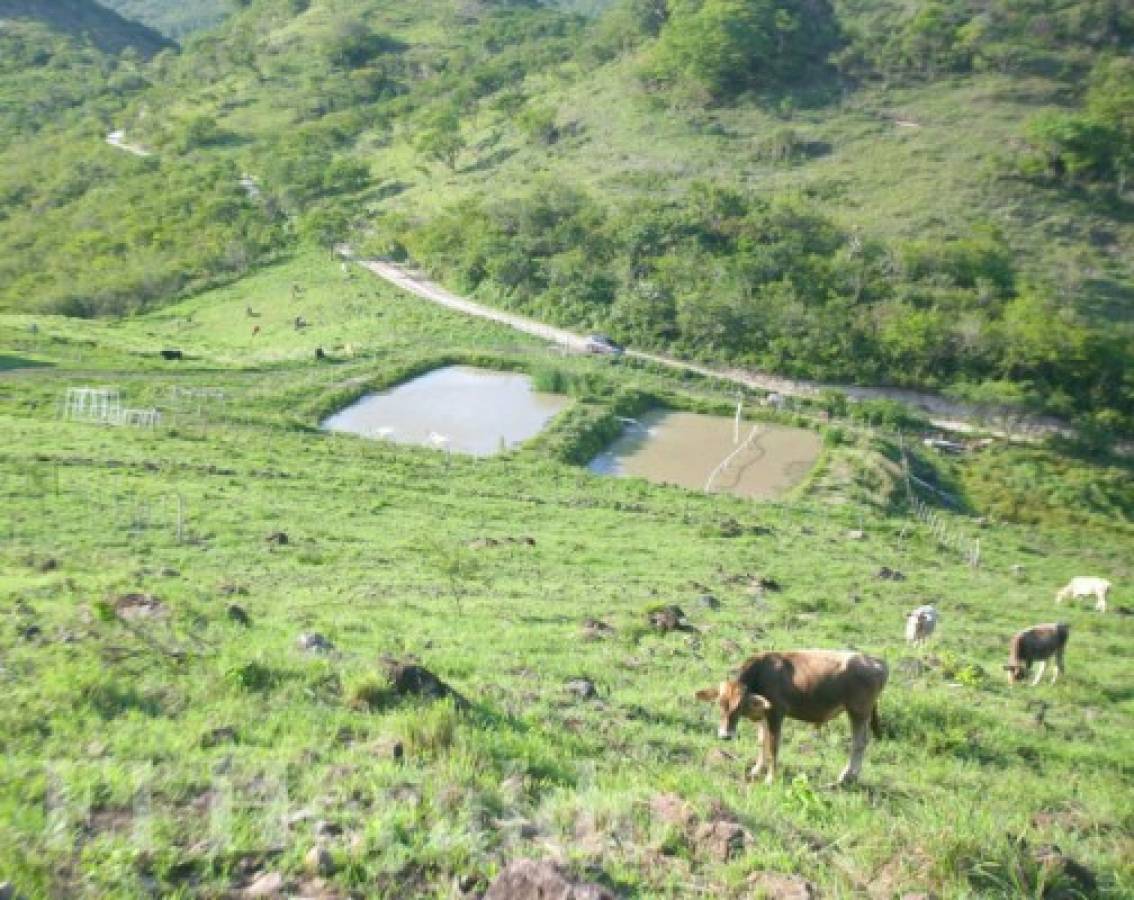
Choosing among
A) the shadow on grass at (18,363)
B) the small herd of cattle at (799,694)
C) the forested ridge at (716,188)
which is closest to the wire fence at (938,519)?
the forested ridge at (716,188)

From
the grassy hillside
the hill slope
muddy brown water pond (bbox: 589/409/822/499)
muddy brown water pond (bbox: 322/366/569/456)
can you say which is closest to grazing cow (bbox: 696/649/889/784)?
the grassy hillside

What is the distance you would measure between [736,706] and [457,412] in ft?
121

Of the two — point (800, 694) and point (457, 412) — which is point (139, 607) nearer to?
point (800, 694)

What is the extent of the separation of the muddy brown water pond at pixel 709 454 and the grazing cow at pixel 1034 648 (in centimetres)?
2164

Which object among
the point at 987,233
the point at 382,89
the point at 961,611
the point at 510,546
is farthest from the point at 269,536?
the point at 382,89

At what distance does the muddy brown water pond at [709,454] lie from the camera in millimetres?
40438

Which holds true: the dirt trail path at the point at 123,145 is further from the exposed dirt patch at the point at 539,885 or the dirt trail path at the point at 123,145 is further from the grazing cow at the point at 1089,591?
the exposed dirt patch at the point at 539,885

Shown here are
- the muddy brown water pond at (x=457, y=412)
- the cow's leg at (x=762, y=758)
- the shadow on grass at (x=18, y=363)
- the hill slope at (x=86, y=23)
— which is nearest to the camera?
the cow's leg at (x=762, y=758)

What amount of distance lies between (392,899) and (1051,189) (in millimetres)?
80257

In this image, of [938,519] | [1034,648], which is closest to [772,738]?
[1034,648]

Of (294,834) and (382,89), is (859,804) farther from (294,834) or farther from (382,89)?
(382,89)

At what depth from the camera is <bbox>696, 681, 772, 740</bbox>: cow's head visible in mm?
9500

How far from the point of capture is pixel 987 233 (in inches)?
2598

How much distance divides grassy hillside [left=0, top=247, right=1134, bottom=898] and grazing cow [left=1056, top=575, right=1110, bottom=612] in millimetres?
524
